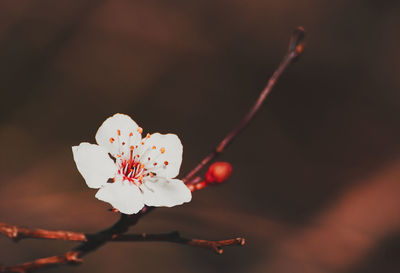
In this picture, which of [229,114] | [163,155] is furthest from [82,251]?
[229,114]

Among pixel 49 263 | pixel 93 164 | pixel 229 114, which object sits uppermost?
pixel 229 114

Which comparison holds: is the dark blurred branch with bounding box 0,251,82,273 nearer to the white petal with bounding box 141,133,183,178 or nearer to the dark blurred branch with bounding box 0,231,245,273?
the dark blurred branch with bounding box 0,231,245,273

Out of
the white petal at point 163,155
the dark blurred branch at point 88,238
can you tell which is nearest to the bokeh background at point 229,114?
the white petal at point 163,155

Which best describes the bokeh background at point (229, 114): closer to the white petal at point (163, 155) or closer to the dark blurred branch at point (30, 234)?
the white petal at point (163, 155)

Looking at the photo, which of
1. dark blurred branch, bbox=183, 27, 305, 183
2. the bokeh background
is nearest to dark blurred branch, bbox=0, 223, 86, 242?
dark blurred branch, bbox=183, 27, 305, 183

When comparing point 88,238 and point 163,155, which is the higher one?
point 163,155

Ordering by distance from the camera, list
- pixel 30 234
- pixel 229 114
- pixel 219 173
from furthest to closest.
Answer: pixel 229 114
pixel 219 173
pixel 30 234

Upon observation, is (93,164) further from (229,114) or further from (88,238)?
(229,114)
